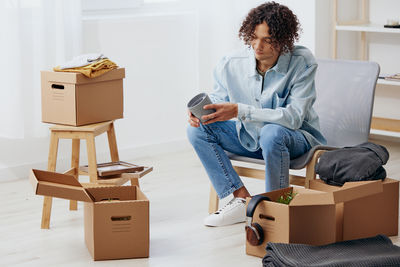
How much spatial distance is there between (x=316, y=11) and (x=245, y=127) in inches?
68.6

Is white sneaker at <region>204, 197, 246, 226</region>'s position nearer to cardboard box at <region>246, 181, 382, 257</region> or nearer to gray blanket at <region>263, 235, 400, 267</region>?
cardboard box at <region>246, 181, 382, 257</region>

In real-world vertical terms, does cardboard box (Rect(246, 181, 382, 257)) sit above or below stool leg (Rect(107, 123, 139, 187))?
below

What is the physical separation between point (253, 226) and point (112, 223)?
0.50 m

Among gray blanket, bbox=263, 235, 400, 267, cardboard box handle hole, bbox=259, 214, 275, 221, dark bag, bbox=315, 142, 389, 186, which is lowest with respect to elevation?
gray blanket, bbox=263, 235, 400, 267

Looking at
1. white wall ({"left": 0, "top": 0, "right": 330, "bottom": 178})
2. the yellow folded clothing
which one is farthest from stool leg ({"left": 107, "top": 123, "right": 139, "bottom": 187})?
white wall ({"left": 0, "top": 0, "right": 330, "bottom": 178})

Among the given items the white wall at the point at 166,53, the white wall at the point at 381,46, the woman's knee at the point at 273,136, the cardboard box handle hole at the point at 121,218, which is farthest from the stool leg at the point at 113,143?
the white wall at the point at 381,46

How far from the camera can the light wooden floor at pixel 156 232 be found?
262cm

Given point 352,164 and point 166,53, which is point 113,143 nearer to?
point 352,164

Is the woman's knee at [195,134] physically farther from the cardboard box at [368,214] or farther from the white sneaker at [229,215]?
the cardboard box at [368,214]

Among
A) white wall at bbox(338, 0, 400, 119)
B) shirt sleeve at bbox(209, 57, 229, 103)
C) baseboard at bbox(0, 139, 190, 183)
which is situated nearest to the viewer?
shirt sleeve at bbox(209, 57, 229, 103)

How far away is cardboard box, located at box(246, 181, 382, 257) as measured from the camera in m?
2.47

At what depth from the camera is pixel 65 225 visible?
3.05m

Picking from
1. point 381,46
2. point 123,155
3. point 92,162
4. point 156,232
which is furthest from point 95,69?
point 381,46

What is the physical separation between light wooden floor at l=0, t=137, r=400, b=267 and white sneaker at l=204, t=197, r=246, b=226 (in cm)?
3
